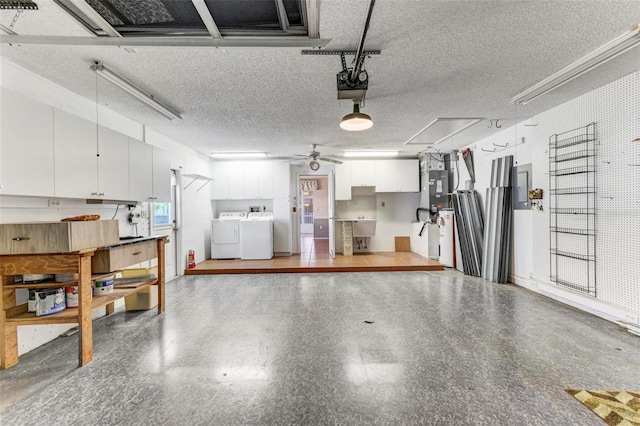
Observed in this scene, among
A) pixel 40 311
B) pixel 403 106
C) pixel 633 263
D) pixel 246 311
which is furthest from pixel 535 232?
pixel 40 311

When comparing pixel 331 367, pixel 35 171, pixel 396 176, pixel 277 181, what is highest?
pixel 396 176

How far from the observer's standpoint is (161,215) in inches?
193

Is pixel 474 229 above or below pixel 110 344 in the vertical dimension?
above

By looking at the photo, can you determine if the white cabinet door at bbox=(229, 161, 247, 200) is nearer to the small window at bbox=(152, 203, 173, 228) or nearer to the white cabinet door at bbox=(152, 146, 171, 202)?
the small window at bbox=(152, 203, 173, 228)

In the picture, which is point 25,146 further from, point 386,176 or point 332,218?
point 386,176

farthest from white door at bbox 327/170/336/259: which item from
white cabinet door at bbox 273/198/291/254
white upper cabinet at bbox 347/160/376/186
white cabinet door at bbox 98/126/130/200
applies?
white cabinet door at bbox 98/126/130/200

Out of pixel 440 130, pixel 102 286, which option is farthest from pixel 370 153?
pixel 102 286

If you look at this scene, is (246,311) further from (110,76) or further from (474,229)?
(474,229)

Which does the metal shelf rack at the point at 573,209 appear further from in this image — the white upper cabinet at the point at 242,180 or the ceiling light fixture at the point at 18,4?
the white upper cabinet at the point at 242,180

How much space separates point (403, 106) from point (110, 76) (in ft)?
11.1

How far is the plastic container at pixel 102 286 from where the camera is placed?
9.40ft

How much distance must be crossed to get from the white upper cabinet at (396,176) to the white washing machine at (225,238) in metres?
3.88

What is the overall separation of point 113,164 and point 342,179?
16.5ft

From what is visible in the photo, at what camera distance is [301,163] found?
752cm
